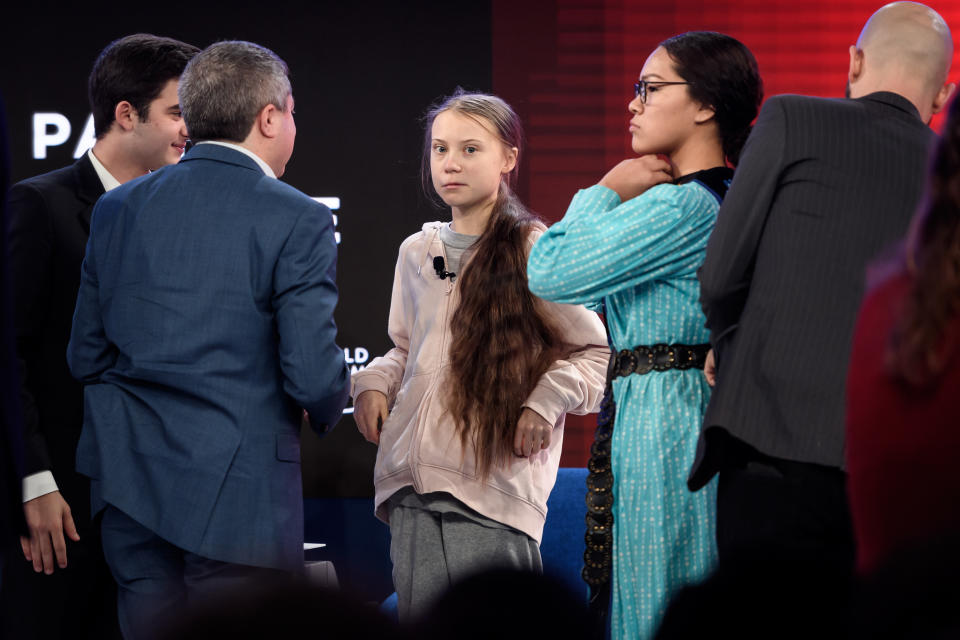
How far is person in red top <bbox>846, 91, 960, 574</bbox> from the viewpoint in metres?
1.00

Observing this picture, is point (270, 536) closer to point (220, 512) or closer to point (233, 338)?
point (220, 512)

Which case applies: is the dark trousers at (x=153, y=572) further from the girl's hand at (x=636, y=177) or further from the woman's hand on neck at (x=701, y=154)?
the woman's hand on neck at (x=701, y=154)

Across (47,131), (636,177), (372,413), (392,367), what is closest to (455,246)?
(392,367)

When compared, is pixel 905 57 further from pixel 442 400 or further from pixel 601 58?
pixel 601 58

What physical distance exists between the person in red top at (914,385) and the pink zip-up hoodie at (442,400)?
1.59 meters

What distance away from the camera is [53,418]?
2.65 meters

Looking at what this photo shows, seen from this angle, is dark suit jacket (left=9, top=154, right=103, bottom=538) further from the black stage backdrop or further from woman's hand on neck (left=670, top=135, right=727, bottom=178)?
the black stage backdrop

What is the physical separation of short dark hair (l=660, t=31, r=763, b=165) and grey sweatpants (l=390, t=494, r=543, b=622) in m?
1.13

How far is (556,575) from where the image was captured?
84 centimetres

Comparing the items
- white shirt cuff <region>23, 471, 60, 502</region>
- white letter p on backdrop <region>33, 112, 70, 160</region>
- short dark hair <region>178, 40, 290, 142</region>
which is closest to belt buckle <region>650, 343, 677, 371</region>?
short dark hair <region>178, 40, 290, 142</region>

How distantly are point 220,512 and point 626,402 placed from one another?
945 millimetres

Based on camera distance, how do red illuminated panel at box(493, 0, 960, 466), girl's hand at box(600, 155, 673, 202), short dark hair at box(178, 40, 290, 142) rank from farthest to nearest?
red illuminated panel at box(493, 0, 960, 466) → short dark hair at box(178, 40, 290, 142) → girl's hand at box(600, 155, 673, 202)

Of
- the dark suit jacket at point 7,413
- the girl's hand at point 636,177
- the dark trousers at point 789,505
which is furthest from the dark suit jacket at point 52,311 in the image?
the dark trousers at point 789,505

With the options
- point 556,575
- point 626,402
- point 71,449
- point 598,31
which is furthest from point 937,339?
point 598,31
